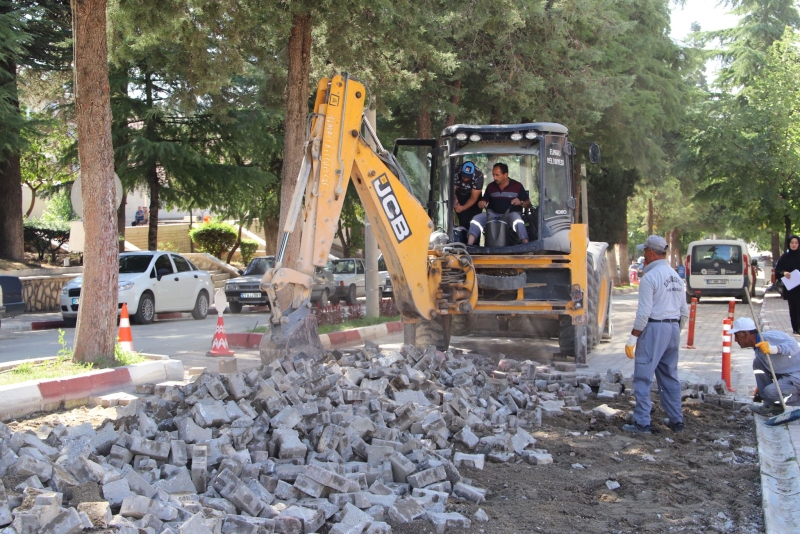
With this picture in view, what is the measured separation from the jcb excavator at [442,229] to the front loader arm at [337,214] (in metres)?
0.01

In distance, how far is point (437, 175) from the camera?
12172 millimetres

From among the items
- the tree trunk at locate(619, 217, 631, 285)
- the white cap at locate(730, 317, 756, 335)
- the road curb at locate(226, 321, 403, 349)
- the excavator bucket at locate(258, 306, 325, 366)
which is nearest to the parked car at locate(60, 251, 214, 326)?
the road curb at locate(226, 321, 403, 349)

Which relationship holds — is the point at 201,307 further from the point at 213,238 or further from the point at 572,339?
the point at 213,238

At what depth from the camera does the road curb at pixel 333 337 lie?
46.0ft

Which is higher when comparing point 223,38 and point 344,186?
point 223,38

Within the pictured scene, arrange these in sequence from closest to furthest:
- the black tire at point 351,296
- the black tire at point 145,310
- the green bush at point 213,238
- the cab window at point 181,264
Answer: the black tire at point 145,310
the cab window at point 181,264
the black tire at point 351,296
the green bush at point 213,238

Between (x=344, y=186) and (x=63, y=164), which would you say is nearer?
(x=344, y=186)

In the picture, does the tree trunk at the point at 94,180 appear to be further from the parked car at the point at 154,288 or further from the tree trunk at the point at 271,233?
the tree trunk at the point at 271,233

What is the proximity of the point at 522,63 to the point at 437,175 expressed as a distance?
323 inches

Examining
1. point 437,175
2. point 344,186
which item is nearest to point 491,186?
point 437,175

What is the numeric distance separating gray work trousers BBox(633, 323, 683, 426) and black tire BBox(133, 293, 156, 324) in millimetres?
12981

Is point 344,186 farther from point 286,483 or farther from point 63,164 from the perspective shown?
point 63,164

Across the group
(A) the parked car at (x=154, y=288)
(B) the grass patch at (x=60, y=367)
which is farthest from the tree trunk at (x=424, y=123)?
(B) the grass patch at (x=60, y=367)

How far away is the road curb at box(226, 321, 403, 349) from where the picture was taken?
552 inches
